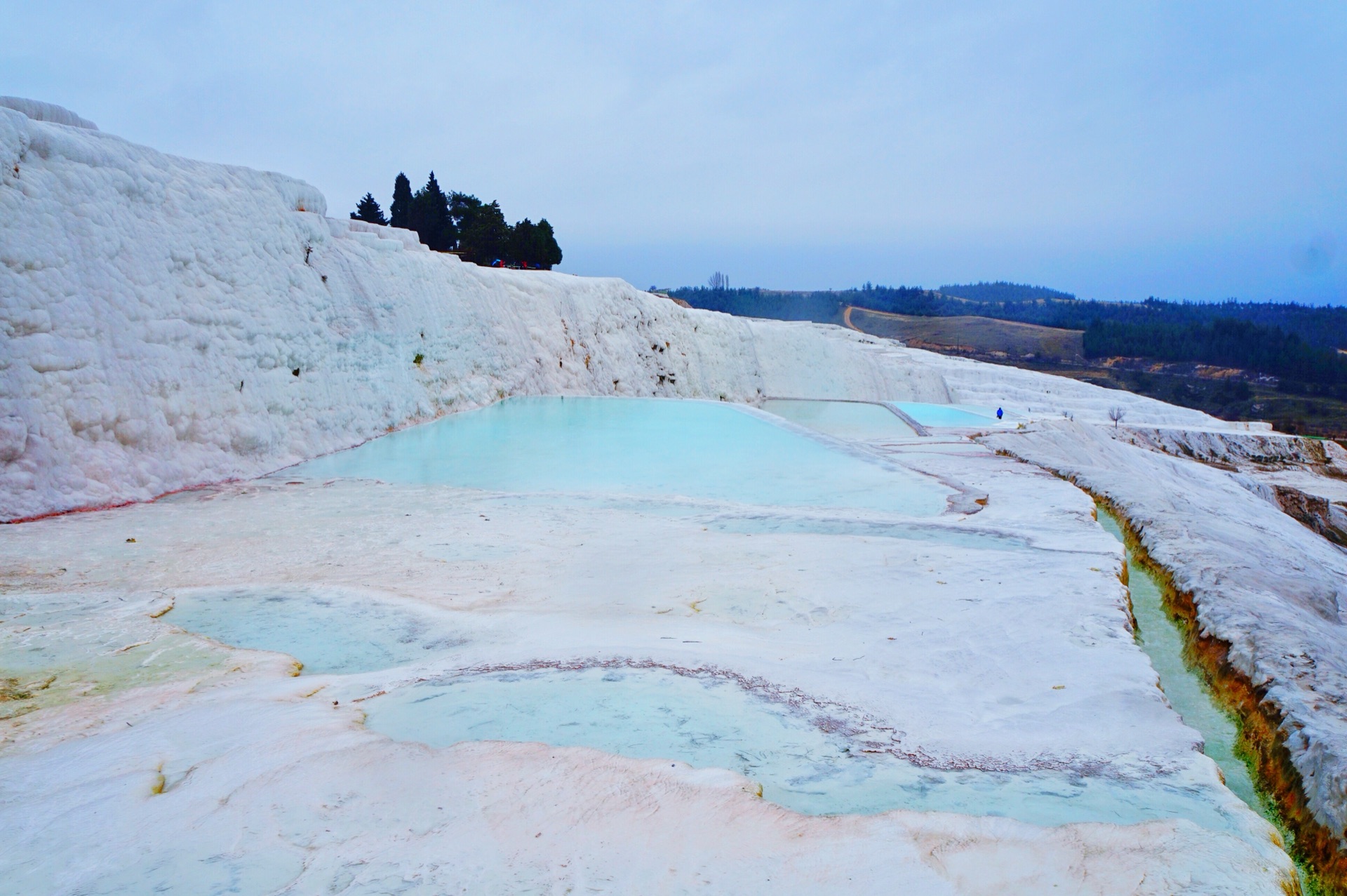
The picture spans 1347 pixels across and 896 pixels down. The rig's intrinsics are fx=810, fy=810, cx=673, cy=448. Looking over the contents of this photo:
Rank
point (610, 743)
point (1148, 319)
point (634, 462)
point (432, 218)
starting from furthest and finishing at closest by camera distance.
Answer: point (1148, 319)
point (432, 218)
point (634, 462)
point (610, 743)

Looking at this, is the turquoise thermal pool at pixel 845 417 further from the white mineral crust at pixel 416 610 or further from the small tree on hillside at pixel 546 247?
the small tree on hillside at pixel 546 247

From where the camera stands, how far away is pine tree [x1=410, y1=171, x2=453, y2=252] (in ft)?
82.0

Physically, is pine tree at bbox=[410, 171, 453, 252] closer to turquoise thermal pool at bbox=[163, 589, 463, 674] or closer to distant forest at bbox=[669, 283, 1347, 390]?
turquoise thermal pool at bbox=[163, 589, 463, 674]

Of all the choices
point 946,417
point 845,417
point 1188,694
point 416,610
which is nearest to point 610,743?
point 416,610

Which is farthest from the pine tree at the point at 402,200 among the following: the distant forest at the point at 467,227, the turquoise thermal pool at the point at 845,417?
the turquoise thermal pool at the point at 845,417

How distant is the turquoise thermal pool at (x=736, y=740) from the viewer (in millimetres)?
2020

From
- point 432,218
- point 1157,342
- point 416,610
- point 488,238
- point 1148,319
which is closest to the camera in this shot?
point 416,610

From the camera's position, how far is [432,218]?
983 inches

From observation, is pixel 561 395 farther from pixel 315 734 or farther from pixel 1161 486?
pixel 315 734

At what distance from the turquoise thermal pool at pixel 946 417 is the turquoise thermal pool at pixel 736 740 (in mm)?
12766

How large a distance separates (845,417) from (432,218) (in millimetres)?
15904

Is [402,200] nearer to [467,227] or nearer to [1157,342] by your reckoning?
[467,227]

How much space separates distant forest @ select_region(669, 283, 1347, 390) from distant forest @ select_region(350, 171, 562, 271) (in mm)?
33059

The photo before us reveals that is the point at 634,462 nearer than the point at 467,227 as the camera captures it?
Yes
